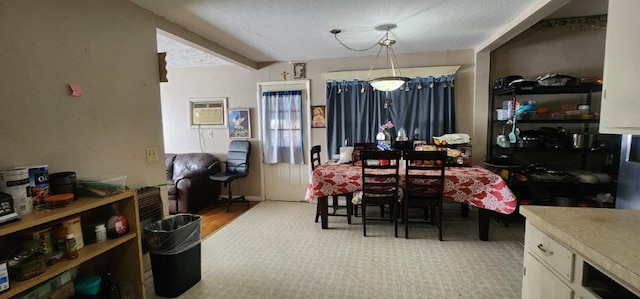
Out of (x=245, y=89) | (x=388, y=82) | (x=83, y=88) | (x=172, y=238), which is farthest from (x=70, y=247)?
(x=245, y=89)

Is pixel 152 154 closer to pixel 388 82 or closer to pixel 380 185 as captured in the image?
pixel 380 185

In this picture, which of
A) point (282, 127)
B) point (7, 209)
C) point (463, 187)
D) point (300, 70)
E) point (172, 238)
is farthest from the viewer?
point (282, 127)

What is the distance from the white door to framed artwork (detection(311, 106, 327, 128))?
0.08 m

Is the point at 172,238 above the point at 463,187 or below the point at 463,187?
below

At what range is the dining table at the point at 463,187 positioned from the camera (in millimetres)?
2812

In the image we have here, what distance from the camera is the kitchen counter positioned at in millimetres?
905

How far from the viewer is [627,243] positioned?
1044 millimetres

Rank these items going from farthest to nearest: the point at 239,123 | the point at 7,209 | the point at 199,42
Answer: the point at 239,123
the point at 199,42
the point at 7,209

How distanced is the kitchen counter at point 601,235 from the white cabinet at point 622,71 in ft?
1.35

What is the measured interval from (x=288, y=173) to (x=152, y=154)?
8.17ft

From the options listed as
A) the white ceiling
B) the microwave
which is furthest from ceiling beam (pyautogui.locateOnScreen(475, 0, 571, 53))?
the microwave

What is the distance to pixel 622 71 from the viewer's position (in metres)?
1.28

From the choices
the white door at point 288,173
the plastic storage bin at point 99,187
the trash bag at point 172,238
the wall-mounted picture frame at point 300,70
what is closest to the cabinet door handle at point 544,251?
the trash bag at point 172,238

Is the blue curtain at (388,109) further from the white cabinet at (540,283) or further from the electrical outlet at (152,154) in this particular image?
the white cabinet at (540,283)
